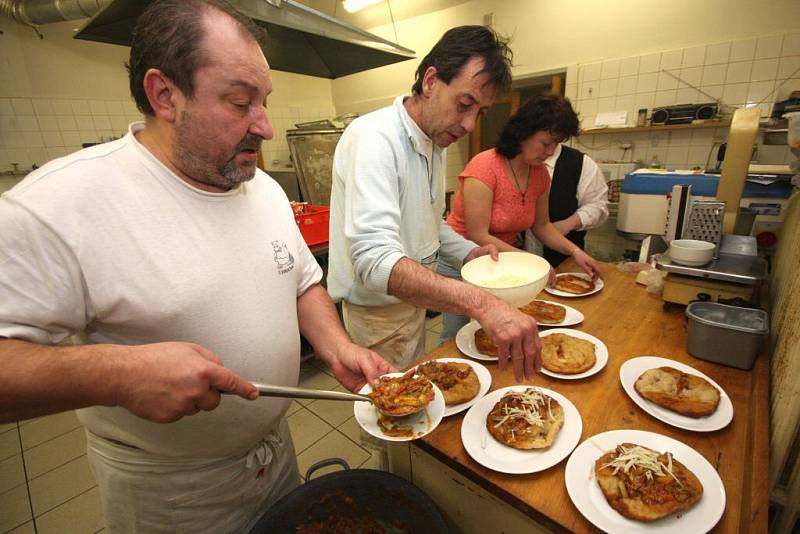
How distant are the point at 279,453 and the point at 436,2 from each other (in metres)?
5.65

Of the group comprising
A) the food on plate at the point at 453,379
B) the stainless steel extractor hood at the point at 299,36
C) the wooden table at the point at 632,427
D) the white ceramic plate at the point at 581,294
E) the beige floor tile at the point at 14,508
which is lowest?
the beige floor tile at the point at 14,508

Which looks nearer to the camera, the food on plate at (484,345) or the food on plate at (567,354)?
the food on plate at (567,354)

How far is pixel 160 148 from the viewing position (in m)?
0.92

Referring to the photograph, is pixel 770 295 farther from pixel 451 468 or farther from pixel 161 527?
pixel 161 527

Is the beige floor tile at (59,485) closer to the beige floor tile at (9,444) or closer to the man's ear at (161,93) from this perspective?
the beige floor tile at (9,444)

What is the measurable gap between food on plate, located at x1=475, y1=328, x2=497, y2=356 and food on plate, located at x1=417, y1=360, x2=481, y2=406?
0.12 metres

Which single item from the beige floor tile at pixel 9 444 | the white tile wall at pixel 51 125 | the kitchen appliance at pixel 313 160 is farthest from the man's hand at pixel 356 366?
the white tile wall at pixel 51 125

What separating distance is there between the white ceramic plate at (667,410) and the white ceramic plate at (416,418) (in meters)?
0.56

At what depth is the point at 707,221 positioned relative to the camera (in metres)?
1.54

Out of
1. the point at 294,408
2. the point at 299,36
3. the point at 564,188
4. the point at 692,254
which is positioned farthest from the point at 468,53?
the point at 294,408

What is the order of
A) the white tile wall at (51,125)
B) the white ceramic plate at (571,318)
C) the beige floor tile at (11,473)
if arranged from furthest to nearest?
the white tile wall at (51,125) < the beige floor tile at (11,473) < the white ceramic plate at (571,318)

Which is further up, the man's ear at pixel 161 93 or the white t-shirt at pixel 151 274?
the man's ear at pixel 161 93

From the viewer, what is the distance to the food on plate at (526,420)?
0.89 meters

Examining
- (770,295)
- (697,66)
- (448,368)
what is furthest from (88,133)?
(697,66)
